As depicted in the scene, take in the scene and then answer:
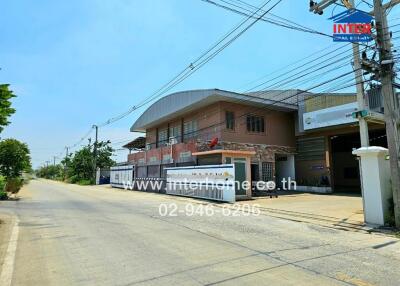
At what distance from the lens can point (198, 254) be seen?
6.74m

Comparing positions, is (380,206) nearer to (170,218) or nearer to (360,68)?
(360,68)

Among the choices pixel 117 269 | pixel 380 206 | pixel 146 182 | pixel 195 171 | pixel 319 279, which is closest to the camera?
pixel 319 279

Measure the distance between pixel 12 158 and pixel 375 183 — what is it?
2419 cm

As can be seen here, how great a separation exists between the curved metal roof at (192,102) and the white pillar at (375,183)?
12.0 meters

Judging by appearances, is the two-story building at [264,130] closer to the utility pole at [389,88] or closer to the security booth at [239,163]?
the security booth at [239,163]

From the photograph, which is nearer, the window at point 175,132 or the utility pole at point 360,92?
the utility pole at point 360,92

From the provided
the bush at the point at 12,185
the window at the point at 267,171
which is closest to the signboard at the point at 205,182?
the window at the point at 267,171

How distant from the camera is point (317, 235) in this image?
9.22 meters

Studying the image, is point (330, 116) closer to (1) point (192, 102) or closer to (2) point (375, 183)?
(1) point (192, 102)

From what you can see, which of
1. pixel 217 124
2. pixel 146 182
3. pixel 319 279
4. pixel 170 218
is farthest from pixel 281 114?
pixel 319 279

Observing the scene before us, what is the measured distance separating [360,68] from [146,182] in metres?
23.8

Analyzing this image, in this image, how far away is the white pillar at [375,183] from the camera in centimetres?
1060

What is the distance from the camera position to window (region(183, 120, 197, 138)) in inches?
1142

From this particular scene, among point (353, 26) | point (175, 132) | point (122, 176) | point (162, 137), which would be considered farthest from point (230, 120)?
point (122, 176)
